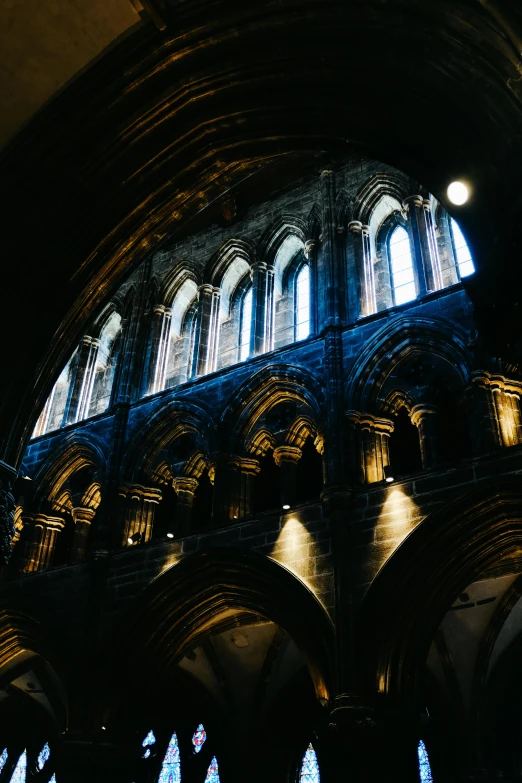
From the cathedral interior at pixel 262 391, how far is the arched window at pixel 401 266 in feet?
0.29

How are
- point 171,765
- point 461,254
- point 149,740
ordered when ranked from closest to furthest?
point 461,254, point 171,765, point 149,740

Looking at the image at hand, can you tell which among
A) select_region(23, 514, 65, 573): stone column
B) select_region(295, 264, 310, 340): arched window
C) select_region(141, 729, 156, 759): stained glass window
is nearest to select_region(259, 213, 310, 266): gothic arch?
select_region(295, 264, 310, 340): arched window

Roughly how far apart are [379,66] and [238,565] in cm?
737

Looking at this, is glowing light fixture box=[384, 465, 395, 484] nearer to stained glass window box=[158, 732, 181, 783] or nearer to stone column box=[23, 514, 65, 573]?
stone column box=[23, 514, 65, 573]

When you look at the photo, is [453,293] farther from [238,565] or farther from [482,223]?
[482,223]

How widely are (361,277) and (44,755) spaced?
1122 cm

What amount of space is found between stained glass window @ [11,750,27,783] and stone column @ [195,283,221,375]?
8637mm

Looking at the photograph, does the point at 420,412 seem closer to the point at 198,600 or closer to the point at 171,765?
the point at 198,600

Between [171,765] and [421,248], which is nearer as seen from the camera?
[421,248]

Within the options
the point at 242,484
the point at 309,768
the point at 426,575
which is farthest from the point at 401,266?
the point at 309,768

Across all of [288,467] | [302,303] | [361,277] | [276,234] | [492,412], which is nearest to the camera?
[492,412]

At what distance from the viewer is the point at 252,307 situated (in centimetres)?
1534

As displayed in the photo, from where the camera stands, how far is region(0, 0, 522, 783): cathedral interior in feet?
21.7

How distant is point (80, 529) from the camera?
14359 mm
